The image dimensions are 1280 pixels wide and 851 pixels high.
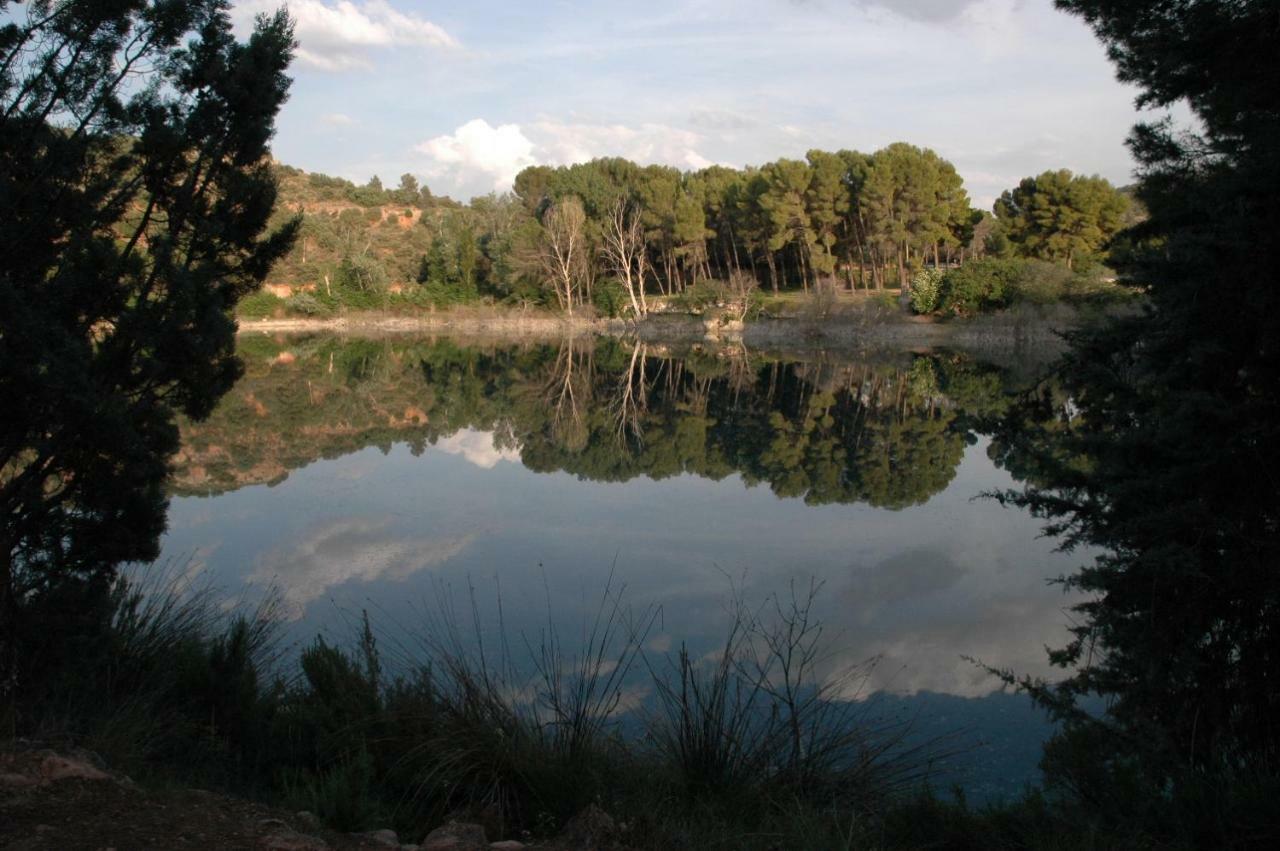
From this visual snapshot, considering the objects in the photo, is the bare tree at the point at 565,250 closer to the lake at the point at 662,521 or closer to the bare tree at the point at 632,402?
the bare tree at the point at 632,402

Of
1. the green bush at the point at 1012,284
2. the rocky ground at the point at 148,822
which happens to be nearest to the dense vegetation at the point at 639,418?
the rocky ground at the point at 148,822

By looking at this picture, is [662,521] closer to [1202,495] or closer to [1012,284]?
[1202,495]

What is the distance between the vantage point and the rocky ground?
9.32 feet

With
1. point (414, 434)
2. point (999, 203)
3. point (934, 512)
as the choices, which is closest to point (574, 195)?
point (999, 203)

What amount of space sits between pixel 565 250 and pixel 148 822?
4696 cm

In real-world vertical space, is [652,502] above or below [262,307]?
below

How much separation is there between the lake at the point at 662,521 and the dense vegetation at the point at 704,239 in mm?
19918

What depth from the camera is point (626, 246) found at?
48281mm

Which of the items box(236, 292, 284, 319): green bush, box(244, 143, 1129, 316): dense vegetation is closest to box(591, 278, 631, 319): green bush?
box(244, 143, 1129, 316): dense vegetation

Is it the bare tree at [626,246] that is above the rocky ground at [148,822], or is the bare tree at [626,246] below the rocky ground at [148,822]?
above

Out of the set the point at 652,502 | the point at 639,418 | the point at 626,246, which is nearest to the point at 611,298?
the point at 626,246

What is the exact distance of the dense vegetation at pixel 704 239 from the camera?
41.8 meters

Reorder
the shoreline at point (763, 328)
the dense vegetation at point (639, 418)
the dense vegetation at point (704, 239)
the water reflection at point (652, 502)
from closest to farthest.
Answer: the water reflection at point (652, 502)
the dense vegetation at point (639, 418)
the shoreline at point (763, 328)
the dense vegetation at point (704, 239)

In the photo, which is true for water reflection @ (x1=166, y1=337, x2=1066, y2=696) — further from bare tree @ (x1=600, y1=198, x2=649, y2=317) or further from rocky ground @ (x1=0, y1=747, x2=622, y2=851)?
bare tree @ (x1=600, y1=198, x2=649, y2=317)
